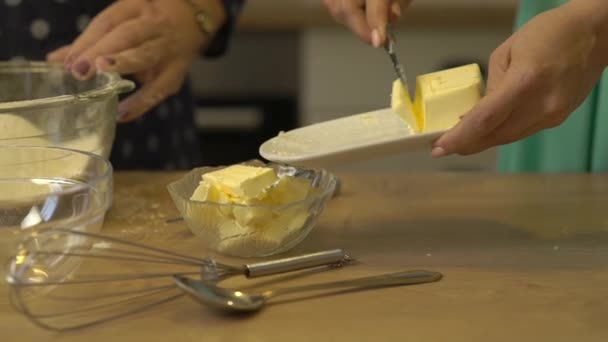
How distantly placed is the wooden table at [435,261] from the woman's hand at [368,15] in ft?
0.61

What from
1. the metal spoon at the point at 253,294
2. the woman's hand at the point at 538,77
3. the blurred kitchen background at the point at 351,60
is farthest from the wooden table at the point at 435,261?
the blurred kitchen background at the point at 351,60

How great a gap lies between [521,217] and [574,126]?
28 centimetres

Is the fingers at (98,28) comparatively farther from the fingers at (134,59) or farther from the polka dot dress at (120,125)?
the polka dot dress at (120,125)

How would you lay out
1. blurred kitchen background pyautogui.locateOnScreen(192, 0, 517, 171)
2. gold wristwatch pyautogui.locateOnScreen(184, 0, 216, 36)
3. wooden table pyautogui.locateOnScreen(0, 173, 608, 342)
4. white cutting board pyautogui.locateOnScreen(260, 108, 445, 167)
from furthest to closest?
blurred kitchen background pyautogui.locateOnScreen(192, 0, 517, 171), gold wristwatch pyautogui.locateOnScreen(184, 0, 216, 36), white cutting board pyautogui.locateOnScreen(260, 108, 445, 167), wooden table pyautogui.locateOnScreen(0, 173, 608, 342)

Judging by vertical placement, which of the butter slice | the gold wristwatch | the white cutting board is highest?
the gold wristwatch

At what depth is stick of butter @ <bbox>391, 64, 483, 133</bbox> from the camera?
0.74 meters

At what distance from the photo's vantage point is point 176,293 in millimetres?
670

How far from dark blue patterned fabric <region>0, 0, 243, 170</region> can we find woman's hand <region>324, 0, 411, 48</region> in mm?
294

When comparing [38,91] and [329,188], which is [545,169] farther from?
[38,91]

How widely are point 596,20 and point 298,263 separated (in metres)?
0.34

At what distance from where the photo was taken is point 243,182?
2.39ft

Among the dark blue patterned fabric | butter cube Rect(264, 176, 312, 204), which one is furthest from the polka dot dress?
butter cube Rect(264, 176, 312, 204)

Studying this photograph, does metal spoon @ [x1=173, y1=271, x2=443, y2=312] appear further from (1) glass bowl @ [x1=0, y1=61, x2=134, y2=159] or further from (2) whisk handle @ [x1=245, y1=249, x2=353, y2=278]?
(1) glass bowl @ [x1=0, y1=61, x2=134, y2=159]

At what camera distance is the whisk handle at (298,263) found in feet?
2.28
